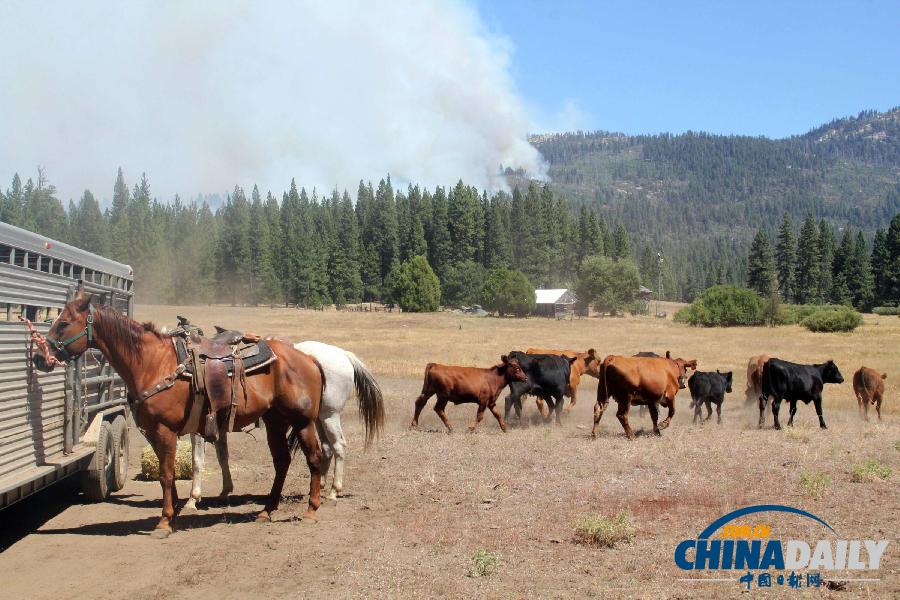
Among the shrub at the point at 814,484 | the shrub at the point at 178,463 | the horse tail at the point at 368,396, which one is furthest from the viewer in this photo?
the shrub at the point at 178,463

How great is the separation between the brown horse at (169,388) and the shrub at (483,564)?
313cm

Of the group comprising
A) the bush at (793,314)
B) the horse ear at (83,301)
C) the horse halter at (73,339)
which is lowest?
the bush at (793,314)

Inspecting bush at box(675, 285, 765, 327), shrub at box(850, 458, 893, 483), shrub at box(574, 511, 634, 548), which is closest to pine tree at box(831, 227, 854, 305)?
bush at box(675, 285, 765, 327)

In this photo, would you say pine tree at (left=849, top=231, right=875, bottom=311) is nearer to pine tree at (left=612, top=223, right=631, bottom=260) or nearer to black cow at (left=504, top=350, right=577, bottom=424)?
pine tree at (left=612, top=223, right=631, bottom=260)

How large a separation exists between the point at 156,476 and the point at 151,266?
10459cm

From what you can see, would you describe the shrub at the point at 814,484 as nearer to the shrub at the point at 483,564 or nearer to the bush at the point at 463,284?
the shrub at the point at 483,564

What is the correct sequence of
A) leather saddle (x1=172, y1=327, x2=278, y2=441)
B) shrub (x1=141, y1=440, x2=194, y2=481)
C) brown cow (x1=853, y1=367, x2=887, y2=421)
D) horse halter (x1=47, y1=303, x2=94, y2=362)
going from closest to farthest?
horse halter (x1=47, y1=303, x2=94, y2=362)
leather saddle (x1=172, y1=327, x2=278, y2=441)
shrub (x1=141, y1=440, x2=194, y2=481)
brown cow (x1=853, y1=367, x2=887, y2=421)

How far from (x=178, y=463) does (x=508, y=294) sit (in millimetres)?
89678

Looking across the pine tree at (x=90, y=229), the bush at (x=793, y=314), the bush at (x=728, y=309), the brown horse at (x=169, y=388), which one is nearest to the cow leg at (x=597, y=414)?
the brown horse at (x=169, y=388)

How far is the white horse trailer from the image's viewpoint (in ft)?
25.8

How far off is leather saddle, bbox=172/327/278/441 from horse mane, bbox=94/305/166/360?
0.46m

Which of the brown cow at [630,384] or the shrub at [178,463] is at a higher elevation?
the brown cow at [630,384]

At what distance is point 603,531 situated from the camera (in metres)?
8.20

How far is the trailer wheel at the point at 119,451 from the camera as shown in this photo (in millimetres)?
11438
